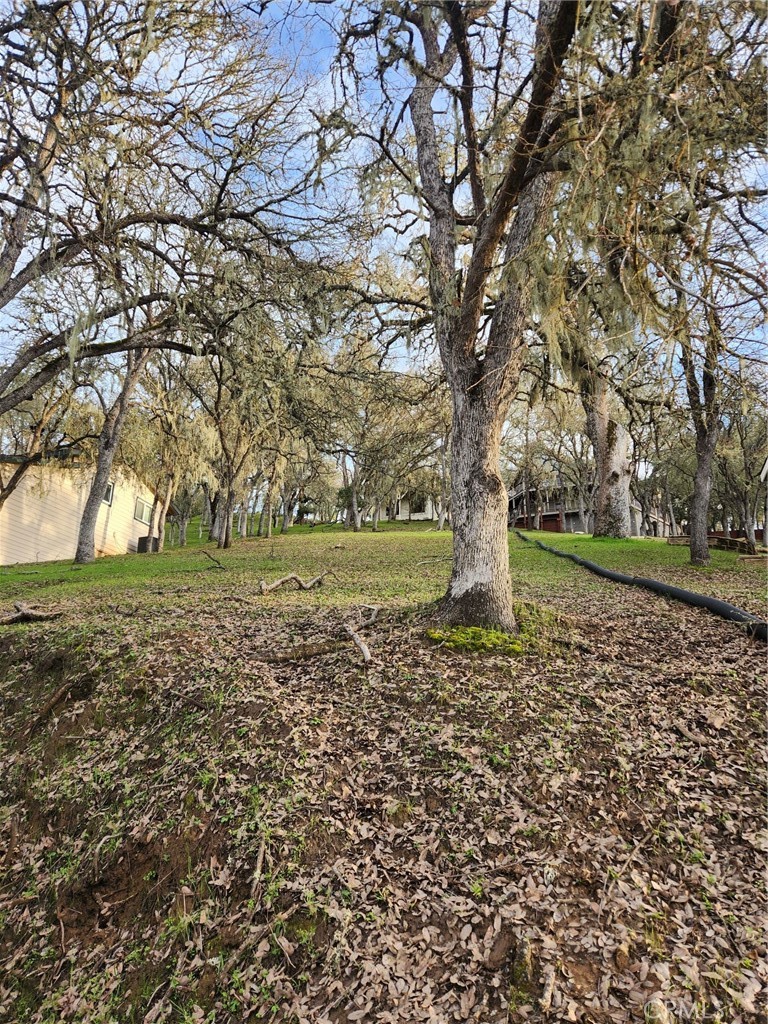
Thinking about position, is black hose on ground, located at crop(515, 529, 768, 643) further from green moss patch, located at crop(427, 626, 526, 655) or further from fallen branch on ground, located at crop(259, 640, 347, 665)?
fallen branch on ground, located at crop(259, 640, 347, 665)

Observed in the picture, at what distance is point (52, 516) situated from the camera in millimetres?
19297

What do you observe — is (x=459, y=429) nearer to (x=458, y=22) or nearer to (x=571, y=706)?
(x=571, y=706)

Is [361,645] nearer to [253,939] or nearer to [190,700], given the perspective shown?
[190,700]

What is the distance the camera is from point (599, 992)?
200cm

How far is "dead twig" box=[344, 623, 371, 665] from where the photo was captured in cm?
436

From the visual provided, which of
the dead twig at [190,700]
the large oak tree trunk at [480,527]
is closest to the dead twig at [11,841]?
the dead twig at [190,700]

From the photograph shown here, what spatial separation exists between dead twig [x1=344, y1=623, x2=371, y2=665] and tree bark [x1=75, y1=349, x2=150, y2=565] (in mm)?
11231

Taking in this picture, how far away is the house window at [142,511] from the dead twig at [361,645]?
73.6 ft

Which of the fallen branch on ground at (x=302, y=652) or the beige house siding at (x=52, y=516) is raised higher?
the beige house siding at (x=52, y=516)

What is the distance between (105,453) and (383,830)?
44.3 ft

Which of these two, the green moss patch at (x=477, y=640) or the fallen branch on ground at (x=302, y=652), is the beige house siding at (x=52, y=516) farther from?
the green moss patch at (x=477, y=640)

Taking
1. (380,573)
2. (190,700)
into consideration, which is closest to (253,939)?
(190,700)

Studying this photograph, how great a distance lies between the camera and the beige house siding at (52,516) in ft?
57.5

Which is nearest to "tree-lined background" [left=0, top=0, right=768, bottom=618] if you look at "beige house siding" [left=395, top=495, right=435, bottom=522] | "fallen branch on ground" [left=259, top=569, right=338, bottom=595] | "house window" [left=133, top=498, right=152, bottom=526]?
"fallen branch on ground" [left=259, top=569, right=338, bottom=595]
